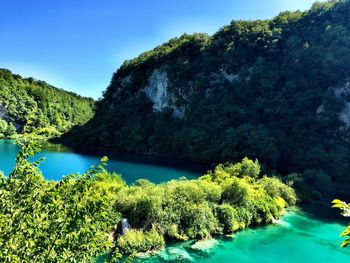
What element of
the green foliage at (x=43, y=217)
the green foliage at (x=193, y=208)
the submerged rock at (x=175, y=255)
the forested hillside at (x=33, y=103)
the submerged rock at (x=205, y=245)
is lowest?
the submerged rock at (x=175, y=255)

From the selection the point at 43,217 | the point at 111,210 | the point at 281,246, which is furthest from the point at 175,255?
the point at 43,217

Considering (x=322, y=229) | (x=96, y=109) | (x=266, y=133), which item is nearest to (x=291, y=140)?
(x=266, y=133)

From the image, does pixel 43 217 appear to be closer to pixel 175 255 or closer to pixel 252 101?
pixel 175 255

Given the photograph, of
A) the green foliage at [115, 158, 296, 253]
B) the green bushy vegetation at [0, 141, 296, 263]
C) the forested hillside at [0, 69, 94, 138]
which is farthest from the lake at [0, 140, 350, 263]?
the forested hillside at [0, 69, 94, 138]

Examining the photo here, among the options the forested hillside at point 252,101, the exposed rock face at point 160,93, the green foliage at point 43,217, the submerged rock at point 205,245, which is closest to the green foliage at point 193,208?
the submerged rock at point 205,245

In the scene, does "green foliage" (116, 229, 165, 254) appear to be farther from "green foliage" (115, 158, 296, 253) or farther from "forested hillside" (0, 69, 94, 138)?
"forested hillside" (0, 69, 94, 138)

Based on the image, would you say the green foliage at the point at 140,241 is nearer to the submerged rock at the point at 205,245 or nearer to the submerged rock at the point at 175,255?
the submerged rock at the point at 175,255
